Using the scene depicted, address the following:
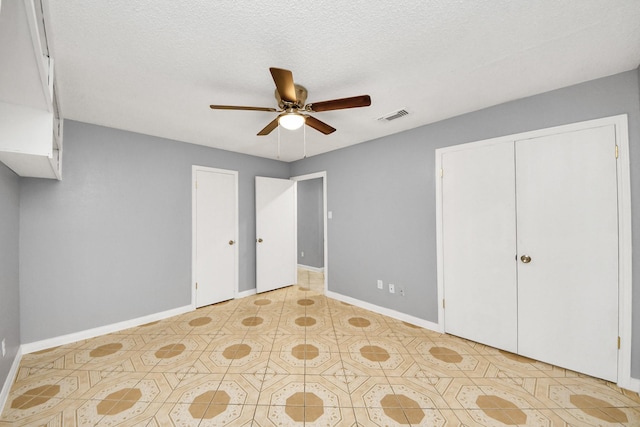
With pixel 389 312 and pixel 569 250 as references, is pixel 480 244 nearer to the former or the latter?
pixel 569 250

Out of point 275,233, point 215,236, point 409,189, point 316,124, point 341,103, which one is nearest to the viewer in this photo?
point 341,103

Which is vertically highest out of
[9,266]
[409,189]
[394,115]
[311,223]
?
[394,115]

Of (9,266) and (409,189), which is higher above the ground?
(409,189)

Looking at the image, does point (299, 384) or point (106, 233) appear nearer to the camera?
point (299, 384)

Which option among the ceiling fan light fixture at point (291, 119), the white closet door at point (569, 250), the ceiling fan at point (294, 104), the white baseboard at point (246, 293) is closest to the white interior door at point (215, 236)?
the white baseboard at point (246, 293)

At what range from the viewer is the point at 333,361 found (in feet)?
7.50

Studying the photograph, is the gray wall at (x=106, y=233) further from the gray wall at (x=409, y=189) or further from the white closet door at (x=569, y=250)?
the white closet door at (x=569, y=250)

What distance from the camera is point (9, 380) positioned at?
1938mm

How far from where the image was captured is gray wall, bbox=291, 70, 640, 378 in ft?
6.41

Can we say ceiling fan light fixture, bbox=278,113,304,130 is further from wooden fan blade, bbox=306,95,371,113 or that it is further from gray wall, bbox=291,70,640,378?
gray wall, bbox=291,70,640,378

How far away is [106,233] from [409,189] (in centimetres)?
375

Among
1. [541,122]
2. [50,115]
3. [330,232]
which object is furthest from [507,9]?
[330,232]

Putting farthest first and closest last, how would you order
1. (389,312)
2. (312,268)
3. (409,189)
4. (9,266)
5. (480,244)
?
1. (312,268)
2. (389,312)
3. (409,189)
4. (480,244)
5. (9,266)

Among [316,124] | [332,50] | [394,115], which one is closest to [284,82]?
[332,50]
